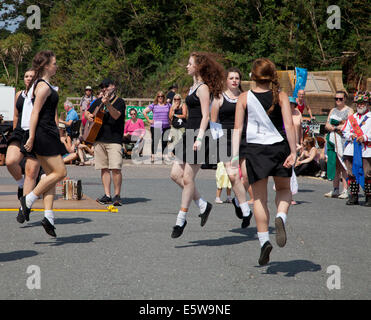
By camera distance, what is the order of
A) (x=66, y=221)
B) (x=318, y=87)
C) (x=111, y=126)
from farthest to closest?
(x=318, y=87), (x=111, y=126), (x=66, y=221)

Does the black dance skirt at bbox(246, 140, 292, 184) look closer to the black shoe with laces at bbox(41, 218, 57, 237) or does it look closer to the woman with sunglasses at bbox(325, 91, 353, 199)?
the black shoe with laces at bbox(41, 218, 57, 237)

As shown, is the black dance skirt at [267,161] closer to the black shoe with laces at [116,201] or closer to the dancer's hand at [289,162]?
the dancer's hand at [289,162]

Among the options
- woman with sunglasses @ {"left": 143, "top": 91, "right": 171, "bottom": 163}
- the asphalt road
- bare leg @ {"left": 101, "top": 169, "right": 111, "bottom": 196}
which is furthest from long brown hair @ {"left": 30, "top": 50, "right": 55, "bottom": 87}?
woman with sunglasses @ {"left": 143, "top": 91, "right": 171, "bottom": 163}

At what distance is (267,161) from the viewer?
614 cm

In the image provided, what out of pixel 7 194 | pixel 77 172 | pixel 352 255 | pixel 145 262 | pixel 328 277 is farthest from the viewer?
pixel 77 172

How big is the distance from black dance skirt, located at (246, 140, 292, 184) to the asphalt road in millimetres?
825

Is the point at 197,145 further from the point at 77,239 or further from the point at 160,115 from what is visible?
the point at 160,115

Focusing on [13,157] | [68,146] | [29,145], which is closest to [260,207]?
[29,145]

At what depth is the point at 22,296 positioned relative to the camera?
5.15 m

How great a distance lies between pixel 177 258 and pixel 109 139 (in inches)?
173

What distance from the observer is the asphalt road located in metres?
5.40

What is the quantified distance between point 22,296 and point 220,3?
28.8 metres
